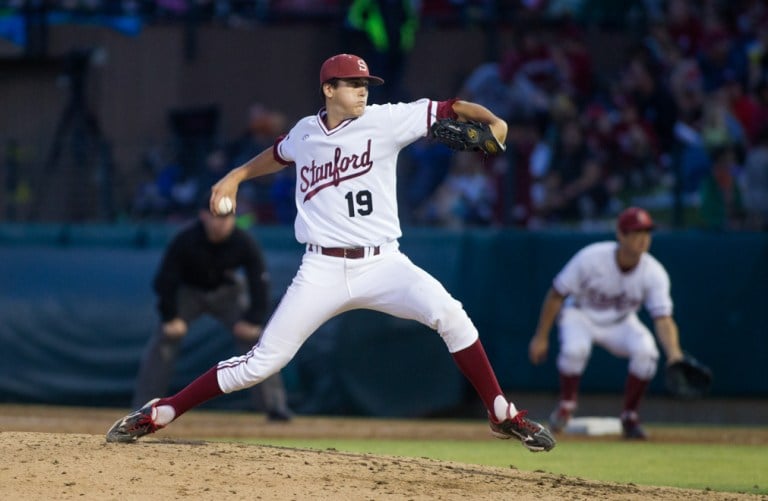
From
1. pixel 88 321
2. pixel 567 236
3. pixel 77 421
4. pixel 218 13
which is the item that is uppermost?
pixel 218 13

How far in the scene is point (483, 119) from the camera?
666 centimetres

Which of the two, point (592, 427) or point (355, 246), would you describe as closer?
point (355, 246)

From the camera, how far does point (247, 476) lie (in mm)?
6160

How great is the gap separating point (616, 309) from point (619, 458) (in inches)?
80.5

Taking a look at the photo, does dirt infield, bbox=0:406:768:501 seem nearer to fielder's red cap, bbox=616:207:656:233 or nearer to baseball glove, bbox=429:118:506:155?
baseball glove, bbox=429:118:506:155

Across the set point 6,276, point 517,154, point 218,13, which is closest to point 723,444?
point 517,154

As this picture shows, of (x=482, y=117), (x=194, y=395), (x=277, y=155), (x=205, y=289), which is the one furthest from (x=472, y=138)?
(x=205, y=289)

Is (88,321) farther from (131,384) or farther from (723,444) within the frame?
(723,444)

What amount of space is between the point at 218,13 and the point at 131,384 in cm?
552

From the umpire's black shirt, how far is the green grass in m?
1.48

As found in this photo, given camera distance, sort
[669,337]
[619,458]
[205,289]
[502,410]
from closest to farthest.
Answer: [502,410] → [619,458] → [669,337] → [205,289]

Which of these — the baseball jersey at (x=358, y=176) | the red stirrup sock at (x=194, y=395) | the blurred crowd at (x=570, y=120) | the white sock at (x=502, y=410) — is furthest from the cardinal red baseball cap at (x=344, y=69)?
the blurred crowd at (x=570, y=120)

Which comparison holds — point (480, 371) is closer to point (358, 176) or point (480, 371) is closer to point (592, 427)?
point (358, 176)

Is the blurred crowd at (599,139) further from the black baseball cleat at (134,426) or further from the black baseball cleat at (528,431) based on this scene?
the black baseball cleat at (134,426)
